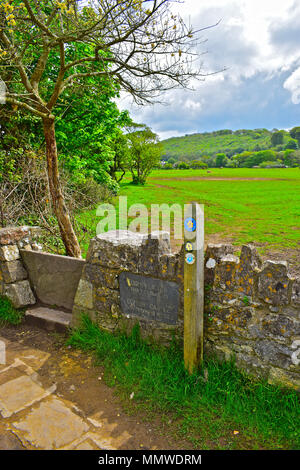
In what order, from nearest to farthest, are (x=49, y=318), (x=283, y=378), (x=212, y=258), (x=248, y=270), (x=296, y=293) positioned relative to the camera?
1. (x=296, y=293)
2. (x=283, y=378)
3. (x=248, y=270)
4. (x=212, y=258)
5. (x=49, y=318)

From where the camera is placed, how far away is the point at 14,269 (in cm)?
483

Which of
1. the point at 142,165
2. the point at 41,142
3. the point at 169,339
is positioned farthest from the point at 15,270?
the point at 142,165

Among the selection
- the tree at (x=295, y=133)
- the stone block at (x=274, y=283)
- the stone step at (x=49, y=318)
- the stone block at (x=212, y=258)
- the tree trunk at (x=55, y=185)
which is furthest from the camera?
the tree at (x=295, y=133)

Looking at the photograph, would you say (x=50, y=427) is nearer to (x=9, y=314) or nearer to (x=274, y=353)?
(x=274, y=353)

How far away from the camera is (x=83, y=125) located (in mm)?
11516

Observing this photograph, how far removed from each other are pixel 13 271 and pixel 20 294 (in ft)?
1.29

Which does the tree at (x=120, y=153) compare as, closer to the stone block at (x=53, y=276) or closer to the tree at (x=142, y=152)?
the tree at (x=142, y=152)

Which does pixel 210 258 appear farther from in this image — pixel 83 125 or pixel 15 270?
pixel 83 125

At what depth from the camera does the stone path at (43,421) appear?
2.48 m

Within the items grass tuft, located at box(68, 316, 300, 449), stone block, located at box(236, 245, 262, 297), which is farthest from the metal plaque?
stone block, located at box(236, 245, 262, 297)

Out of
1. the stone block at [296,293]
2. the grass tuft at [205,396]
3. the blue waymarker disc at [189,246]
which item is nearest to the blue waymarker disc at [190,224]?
the blue waymarker disc at [189,246]

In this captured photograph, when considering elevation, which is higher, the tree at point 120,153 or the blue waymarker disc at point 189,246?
the tree at point 120,153

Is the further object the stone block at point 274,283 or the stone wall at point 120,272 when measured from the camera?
the stone wall at point 120,272

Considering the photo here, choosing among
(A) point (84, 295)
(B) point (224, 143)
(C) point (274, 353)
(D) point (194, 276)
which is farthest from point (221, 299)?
(B) point (224, 143)
